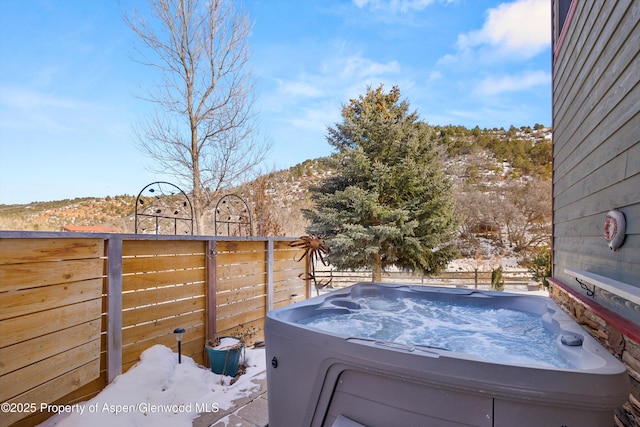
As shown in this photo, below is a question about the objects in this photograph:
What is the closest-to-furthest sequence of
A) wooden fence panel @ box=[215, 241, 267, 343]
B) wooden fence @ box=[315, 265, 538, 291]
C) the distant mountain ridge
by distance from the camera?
wooden fence panel @ box=[215, 241, 267, 343]
the distant mountain ridge
wooden fence @ box=[315, 265, 538, 291]

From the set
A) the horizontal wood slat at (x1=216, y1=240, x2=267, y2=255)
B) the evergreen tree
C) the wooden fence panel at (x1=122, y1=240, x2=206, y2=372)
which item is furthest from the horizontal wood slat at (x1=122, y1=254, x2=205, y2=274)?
the evergreen tree

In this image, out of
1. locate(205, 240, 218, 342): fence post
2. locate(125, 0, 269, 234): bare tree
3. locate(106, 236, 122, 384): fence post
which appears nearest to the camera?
locate(106, 236, 122, 384): fence post

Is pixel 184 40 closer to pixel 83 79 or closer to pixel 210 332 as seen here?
pixel 83 79

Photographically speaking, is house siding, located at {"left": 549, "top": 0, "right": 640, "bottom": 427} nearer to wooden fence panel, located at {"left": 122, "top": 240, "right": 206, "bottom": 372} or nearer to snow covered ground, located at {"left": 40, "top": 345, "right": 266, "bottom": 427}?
snow covered ground, located at {"left": 40, "top": 345, "right": 266, "bottom": 427}

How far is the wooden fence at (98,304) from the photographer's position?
4.96 ft

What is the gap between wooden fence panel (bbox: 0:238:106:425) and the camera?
4.84 ft

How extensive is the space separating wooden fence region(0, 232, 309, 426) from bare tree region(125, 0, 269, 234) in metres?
3.17

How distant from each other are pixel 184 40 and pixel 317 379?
6.10 meters

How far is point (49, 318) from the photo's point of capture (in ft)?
5.42

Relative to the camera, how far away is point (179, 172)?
5.92m

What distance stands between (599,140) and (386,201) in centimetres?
548

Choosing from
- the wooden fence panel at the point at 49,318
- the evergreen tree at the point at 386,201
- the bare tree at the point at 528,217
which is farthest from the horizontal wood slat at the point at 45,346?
the bare tree at the point at 528,217

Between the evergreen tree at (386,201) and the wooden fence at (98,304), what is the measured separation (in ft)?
12.6

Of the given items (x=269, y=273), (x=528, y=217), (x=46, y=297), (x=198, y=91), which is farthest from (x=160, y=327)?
(x=528, y=217)
